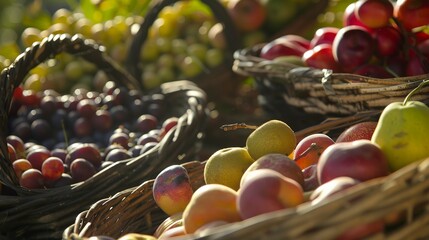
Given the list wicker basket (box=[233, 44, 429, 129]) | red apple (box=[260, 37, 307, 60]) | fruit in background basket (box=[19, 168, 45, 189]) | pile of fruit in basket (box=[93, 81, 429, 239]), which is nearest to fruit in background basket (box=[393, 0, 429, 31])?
wicker basket (box=[233, 44, 429, 129])

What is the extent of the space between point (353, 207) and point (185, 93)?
120 cm

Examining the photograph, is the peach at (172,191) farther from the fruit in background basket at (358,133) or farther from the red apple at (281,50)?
the red apple at (281,50)

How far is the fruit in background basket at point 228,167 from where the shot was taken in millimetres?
1035

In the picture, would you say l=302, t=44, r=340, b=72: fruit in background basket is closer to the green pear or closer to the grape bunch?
the grape bunch

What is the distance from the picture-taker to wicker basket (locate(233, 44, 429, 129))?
128cm

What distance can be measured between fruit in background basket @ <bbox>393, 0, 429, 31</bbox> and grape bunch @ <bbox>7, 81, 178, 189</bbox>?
65 centimetres

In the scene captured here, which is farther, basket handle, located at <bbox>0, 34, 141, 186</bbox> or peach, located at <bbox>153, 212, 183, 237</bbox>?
basket handle, located at <bbox>0, 34, 141, 186</bbox>

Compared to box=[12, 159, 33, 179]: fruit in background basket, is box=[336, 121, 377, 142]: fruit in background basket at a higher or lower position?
higher

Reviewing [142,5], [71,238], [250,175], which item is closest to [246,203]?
[250,175]

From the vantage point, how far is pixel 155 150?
1.39m

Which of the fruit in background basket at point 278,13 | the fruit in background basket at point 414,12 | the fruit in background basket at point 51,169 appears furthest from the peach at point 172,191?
the fruit in background basket at point 278,13

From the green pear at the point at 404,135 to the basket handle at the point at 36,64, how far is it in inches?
30.0

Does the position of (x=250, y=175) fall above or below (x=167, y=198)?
above

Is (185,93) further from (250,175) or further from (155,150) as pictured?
(250,175)
